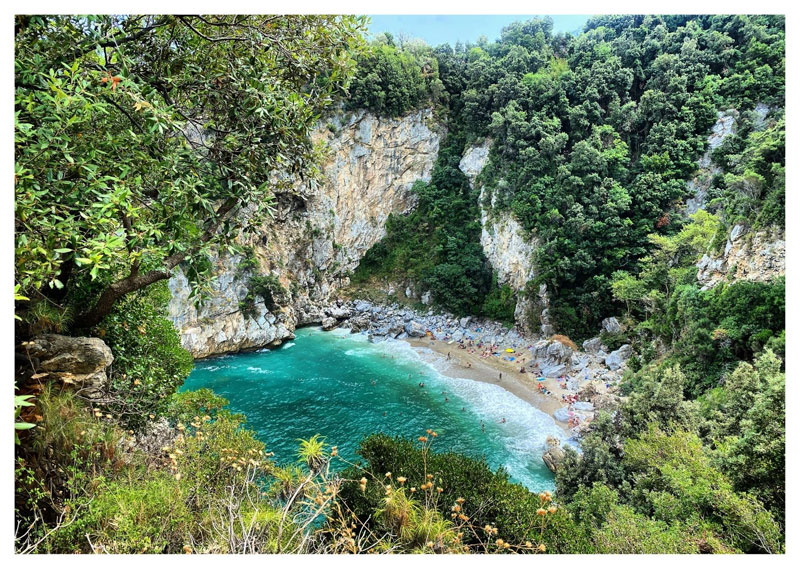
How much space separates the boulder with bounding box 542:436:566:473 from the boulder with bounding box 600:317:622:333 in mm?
9374

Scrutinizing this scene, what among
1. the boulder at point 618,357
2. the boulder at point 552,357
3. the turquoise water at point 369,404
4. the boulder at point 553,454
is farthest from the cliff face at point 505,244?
the boulder at point 553,454

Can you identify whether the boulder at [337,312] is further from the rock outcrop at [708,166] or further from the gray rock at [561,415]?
the rock outcrop at [708,166]

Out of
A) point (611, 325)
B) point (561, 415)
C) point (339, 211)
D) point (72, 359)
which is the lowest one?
point (561, 415)

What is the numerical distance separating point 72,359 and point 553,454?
13228 mm

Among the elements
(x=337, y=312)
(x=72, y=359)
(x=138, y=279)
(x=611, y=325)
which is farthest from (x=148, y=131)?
(x=337, y=312)

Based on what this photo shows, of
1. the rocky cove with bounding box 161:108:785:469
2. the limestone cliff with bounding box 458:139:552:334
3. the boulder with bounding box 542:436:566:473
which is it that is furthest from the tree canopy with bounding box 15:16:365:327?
the limestone cliff with bounding box 458:139:552:334

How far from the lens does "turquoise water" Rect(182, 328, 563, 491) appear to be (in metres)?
13.1

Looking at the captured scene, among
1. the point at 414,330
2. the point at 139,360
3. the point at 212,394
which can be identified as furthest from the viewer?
the point at 414,330

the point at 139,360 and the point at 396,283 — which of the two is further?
the point at 396,283

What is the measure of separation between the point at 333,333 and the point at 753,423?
2365 cm

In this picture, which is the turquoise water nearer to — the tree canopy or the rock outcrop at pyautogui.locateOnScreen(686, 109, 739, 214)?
the tree canopy

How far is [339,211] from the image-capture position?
3038 cm

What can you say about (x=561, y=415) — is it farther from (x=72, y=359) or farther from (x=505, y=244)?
(x=72, y=359)

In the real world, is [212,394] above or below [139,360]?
below
